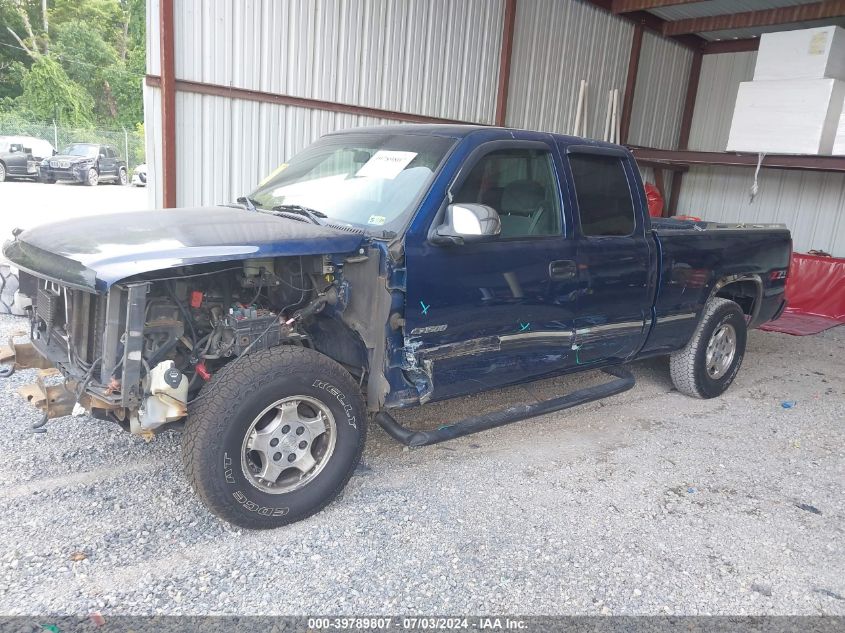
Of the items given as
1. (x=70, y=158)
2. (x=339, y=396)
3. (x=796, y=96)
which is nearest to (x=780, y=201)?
(x=796, y=96)

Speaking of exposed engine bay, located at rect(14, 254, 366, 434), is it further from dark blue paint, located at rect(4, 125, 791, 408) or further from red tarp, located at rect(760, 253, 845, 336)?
red tarp, located at rect(760, 253, 845, 336)

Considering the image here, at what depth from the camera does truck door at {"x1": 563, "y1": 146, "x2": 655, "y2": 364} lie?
414 cm

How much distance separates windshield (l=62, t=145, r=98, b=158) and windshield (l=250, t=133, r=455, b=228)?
23.3 m

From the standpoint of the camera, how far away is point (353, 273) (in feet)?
11.1

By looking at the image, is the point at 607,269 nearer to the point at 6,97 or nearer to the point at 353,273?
the point at 353,273

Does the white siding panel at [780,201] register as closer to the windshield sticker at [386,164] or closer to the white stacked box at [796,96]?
the white stacked box at [796,96]

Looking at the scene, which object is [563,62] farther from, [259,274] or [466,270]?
[259,274]

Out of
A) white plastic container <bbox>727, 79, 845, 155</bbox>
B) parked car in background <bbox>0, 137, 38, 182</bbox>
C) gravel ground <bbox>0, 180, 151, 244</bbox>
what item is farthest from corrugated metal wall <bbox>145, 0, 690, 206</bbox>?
parked car in background <bbox>0, 137, 38, 182</bbox>

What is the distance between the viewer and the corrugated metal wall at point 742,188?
474 inches

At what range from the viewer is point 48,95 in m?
32.0

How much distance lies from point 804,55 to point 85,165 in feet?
75.3

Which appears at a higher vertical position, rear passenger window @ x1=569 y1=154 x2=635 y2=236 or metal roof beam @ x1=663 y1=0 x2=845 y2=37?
metal roof beam @ x1=663 y1=0 x2=845 y2=37

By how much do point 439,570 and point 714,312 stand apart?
136 inches

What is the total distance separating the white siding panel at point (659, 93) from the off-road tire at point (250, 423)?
11.2m
